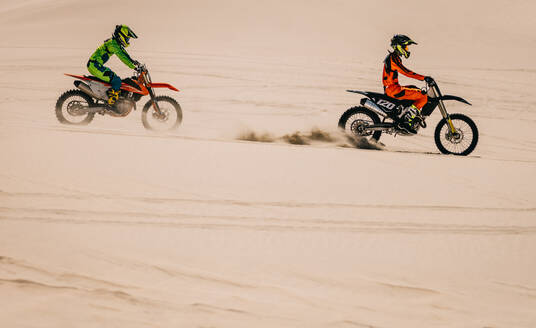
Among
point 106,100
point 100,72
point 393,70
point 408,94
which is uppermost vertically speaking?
point 393,70

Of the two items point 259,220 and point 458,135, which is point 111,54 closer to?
point 259,220

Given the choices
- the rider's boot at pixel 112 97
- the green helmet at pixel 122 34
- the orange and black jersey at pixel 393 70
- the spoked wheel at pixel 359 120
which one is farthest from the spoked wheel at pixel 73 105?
the orange and black jersey at pixel 393 70

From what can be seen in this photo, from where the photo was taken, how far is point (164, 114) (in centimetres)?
811

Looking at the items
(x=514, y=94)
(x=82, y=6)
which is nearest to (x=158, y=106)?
(x=514, y=94)

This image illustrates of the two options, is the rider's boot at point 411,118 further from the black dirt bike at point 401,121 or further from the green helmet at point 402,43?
the green helmet at point 402,43

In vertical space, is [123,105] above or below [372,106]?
below

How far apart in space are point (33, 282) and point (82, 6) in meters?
18.4

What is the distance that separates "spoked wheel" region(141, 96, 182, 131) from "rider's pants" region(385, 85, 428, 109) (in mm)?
2847

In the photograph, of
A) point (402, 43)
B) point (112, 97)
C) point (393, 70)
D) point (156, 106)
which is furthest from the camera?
point (156, 106)

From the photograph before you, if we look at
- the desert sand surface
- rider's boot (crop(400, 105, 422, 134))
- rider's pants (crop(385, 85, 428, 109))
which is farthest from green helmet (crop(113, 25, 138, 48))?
rider's boot (crop(400, 105, 422, 134))

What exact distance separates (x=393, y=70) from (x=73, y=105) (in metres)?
4.29

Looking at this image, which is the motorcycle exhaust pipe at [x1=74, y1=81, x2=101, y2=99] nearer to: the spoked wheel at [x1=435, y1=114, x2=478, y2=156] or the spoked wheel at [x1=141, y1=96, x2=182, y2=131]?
the spoked wheel at [x1=141, y1=96, x2=182, y2=131]

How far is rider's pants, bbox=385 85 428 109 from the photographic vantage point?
768 centimetres

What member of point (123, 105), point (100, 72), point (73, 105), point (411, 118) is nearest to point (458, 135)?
point (411, 118)
